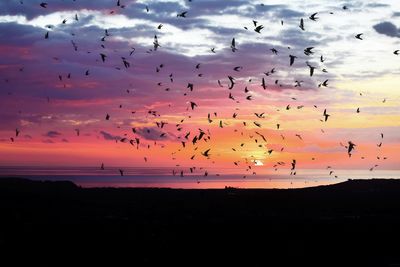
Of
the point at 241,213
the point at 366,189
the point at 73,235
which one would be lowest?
the point at 366,189

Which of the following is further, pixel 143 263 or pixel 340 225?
pixel 340 225

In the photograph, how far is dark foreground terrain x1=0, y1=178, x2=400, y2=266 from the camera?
29.3m

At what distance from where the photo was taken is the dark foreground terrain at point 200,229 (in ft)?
96.1

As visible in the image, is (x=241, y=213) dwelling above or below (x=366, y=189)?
above

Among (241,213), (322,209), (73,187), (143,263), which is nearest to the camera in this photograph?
(143,263)

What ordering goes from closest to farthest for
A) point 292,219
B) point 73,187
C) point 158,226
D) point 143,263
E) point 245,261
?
point 143,263
point 245,261
point 158,226
point 292,219
point 73,187

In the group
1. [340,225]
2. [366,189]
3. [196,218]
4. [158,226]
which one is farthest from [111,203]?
[366,189]

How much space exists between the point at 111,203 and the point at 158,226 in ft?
51.3

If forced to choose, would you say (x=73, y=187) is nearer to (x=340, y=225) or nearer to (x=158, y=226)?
(x=158, y=226)

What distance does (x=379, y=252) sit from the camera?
32.1 meters

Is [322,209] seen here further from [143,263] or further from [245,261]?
[143,263]

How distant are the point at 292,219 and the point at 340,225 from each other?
4099 mm

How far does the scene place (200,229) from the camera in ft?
119

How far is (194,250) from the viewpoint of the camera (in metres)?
30.9
